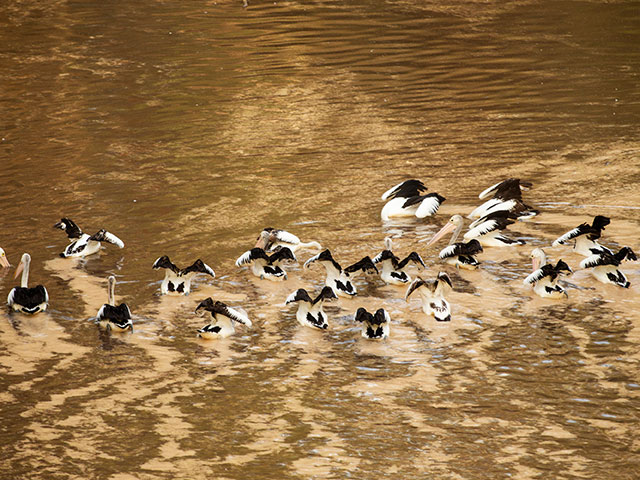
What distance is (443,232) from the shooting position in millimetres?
9789

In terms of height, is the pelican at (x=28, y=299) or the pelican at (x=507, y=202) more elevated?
the pelican at (x=507, y=202)

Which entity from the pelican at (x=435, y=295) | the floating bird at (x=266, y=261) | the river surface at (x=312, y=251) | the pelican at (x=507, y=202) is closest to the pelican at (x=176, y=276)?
the river surface at (x=312, y=251)

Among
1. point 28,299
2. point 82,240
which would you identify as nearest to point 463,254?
point 82,240

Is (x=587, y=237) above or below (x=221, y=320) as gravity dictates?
above

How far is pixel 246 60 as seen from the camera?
1981 centimetres

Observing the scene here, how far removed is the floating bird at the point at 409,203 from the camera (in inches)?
413

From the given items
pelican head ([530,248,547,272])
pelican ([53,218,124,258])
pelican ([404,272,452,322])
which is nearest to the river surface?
pelican ([404,272,452,322])

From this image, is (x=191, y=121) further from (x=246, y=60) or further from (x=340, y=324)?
(x=340, y=324)

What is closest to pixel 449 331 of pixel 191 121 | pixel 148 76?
pixel 191 121

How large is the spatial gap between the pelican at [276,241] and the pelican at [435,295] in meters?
1.79

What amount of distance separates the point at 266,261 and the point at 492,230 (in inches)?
94.6

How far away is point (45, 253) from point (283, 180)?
3.49m

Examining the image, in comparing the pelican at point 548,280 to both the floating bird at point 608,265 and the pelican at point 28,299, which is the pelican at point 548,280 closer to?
the floating bird at point 608,265

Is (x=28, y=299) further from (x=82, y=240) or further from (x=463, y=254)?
(x=463, y=254)
